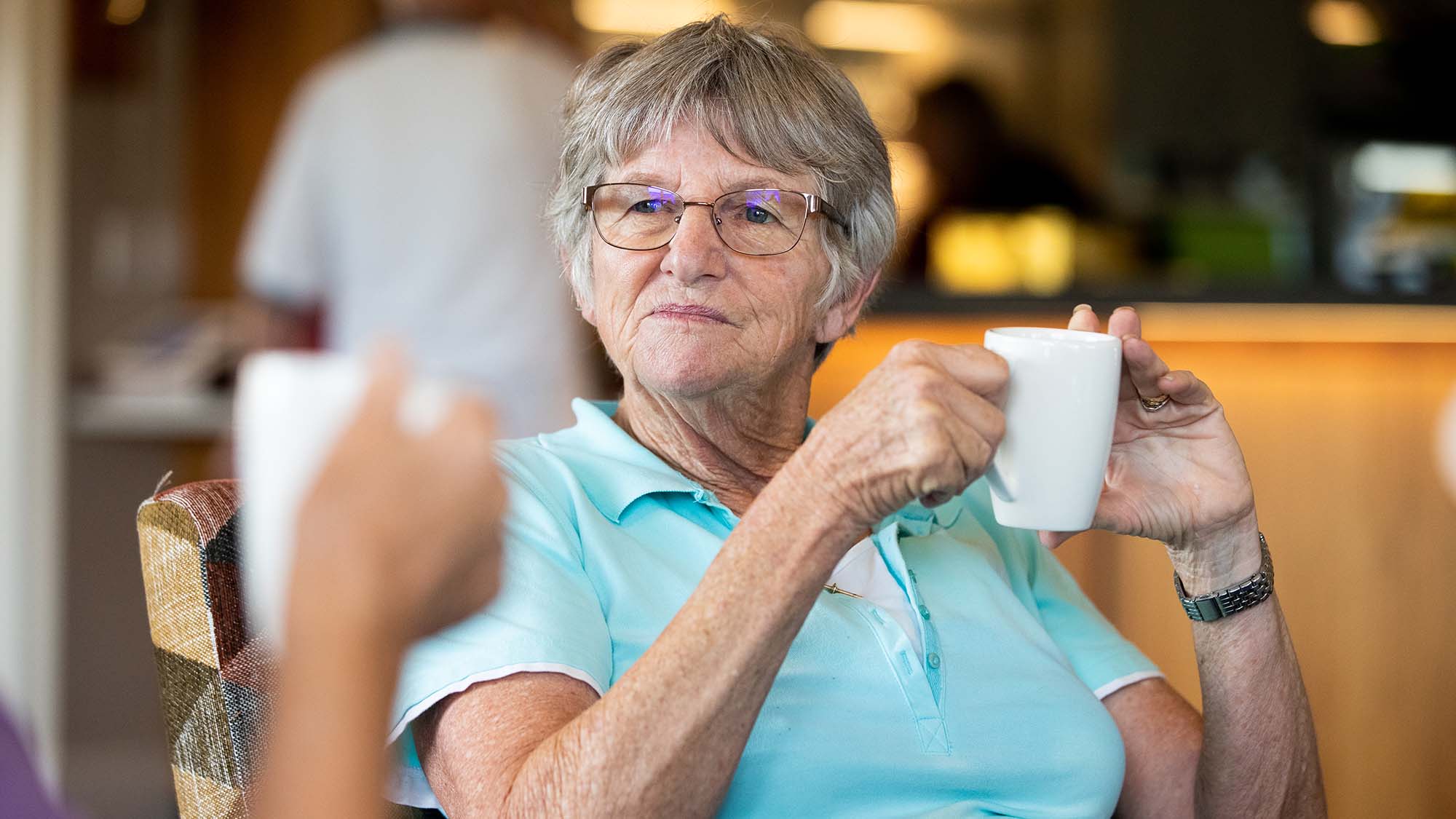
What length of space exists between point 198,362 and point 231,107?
1077mm

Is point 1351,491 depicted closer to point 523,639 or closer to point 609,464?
point 609,464

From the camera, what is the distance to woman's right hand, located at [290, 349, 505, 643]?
54cm

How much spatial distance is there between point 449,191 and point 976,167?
8.92ft

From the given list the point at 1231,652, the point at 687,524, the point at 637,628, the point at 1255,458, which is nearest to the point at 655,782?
the point at 637,628

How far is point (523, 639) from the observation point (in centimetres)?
112

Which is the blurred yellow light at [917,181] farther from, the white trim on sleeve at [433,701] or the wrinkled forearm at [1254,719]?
the white trim on sleeve at [433,701]

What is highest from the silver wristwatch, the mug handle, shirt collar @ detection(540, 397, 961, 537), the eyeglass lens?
the eyeglass lens

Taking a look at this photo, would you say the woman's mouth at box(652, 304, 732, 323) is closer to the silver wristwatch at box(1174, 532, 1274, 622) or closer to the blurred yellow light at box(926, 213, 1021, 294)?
the silver wristwatch at box(1174, 532, 1274, 622)

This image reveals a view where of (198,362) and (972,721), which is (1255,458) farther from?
(198,362)

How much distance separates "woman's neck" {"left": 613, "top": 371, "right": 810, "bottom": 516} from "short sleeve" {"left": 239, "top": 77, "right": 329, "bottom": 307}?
1.38m

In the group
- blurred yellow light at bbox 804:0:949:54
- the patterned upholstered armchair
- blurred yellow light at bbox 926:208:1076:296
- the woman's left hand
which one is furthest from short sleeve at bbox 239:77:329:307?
blurred yellow light at bbox 804:0:949:54

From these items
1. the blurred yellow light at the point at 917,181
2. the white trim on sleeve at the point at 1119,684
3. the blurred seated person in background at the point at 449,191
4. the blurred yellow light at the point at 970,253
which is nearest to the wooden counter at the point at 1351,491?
the blurred seated person in background at the point at 449,191

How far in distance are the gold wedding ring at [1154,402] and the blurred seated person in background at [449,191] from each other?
1.47 metres

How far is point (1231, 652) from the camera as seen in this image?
129 centimetres
